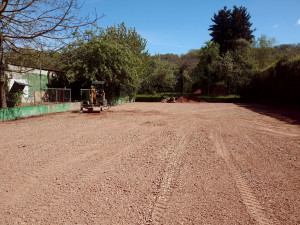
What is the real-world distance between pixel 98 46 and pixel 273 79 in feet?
59.1

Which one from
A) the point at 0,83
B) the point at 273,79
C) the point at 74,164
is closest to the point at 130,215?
the point at 74,164

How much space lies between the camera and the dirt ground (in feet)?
9.13

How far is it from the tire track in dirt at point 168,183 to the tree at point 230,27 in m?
38.5

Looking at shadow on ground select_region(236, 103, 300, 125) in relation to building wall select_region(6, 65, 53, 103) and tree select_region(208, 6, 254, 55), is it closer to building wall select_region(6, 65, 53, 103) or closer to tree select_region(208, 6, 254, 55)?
building wall select_region(6, 65, 53, 103)

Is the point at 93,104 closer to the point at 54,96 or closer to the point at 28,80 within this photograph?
the point at 54,96

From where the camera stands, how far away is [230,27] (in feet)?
129

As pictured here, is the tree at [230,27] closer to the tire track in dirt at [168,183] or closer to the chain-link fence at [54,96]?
the chain-link fence at [54,96]

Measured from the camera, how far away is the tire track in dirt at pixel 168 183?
9.20 feet

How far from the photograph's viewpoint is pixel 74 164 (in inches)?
181

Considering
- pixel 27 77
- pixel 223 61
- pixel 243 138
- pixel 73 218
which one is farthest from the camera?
pixel 223 61

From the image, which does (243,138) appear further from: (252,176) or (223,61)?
(223,61)

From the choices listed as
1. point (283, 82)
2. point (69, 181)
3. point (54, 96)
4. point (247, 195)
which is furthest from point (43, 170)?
point (283, 82)

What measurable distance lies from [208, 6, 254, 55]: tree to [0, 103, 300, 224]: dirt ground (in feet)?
122

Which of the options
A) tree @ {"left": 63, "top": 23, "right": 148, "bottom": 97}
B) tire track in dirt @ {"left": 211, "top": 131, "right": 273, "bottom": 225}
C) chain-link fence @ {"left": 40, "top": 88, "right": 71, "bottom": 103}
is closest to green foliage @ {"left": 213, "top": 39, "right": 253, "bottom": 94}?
tree @ {"left": 63, "top": 23, "right": 148, "bottom": 97}
